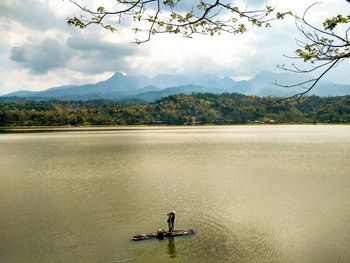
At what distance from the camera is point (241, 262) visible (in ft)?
53.2

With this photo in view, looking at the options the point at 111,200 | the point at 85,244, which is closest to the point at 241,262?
the point at 85,244

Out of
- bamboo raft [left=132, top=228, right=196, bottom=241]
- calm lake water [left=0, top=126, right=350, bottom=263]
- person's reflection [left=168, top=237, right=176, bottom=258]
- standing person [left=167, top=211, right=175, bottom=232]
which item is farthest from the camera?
standing person [left=167, top=211, right=175, bottom=232]

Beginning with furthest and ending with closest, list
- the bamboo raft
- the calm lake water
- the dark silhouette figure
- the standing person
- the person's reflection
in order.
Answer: the standing person < the dark silhouette figure < the bamboo raft < the calm lake water < the person's reflection

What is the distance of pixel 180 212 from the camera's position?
24406 millimetres

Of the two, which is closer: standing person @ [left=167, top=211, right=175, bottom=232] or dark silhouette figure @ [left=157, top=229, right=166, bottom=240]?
dark silhouette figure @ [left=157, top=229, right=166, bottom=240]

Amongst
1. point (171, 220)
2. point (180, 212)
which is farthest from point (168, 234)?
point (180, 212)

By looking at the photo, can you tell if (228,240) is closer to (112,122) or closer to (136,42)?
(136,42)

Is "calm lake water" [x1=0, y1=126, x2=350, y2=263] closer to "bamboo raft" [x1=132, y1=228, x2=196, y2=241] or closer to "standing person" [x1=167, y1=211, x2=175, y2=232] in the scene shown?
"bamboo raft" [x1=132, y1=228, x2=196, y2=241]

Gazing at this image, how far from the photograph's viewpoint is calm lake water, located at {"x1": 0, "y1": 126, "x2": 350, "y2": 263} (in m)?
17.5

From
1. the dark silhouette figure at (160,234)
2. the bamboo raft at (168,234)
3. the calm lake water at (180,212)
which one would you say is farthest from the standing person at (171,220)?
the calm lake water at (180,212)

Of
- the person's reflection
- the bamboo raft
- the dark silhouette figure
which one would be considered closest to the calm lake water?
the person's reflection

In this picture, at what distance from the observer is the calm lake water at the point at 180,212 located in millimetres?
17531

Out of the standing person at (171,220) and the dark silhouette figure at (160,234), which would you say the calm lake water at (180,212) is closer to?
the dark silhouette figure at (160,234)

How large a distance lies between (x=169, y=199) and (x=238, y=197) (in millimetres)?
5526
